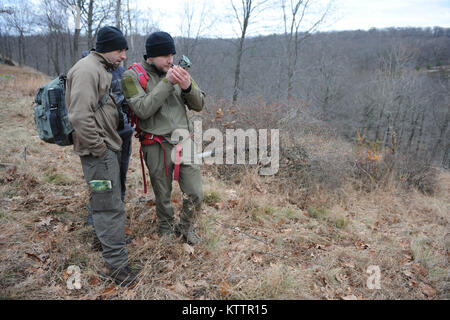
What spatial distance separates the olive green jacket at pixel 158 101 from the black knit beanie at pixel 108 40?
0.82ft

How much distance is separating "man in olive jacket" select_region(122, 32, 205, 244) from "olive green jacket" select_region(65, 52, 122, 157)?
0.78ft

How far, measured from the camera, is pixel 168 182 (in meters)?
2.85

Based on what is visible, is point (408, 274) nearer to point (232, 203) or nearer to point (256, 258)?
point (256, 258)

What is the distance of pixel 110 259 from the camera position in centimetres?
245

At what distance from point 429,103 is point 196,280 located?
109 feet

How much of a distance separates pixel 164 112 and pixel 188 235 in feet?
4.64

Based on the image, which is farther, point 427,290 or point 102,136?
point 427,290

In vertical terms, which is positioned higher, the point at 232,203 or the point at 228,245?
the point at 232,203

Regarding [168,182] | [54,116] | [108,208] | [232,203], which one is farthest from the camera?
[232,203]

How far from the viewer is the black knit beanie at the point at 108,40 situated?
90.7 inches

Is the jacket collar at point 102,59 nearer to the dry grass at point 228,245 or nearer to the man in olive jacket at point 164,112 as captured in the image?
the man in olive jacket at point 164,112

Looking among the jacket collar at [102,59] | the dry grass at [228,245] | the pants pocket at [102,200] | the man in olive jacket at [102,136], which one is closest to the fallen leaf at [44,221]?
the dry grass at [228,245]

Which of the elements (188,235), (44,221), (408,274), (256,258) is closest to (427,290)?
(408,274)
